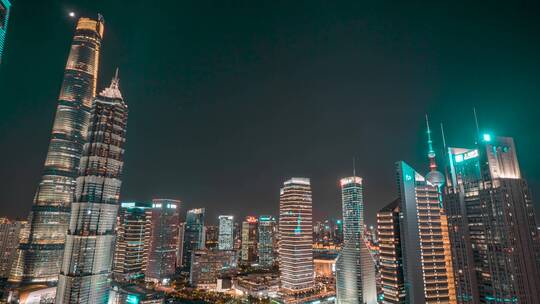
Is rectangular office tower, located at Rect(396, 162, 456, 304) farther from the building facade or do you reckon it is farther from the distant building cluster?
the building facade

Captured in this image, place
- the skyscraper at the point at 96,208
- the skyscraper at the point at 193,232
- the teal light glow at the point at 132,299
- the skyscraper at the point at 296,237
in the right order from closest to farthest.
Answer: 1. the skyscraper at the point at 96,208
2. the teal light glow at the point at 132,299
3. the skyscraper at the point at 296,237
4. the skyscraper at the point at 193,232

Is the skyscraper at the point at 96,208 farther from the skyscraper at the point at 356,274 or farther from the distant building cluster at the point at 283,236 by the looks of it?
the skyscraper at the point at 356,274

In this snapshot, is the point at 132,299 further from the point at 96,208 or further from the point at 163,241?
the point at 163,241

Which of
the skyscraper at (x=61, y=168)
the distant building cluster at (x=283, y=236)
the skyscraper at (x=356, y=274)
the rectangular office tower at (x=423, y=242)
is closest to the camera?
the distant building cluster at (x=283, y=236)

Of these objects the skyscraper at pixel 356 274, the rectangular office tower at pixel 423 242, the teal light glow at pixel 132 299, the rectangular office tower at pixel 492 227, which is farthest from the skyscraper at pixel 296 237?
the rectangular office tower at pixel 492 227

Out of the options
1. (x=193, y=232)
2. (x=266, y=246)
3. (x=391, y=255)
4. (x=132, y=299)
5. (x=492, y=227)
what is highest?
(x=492, y=227)

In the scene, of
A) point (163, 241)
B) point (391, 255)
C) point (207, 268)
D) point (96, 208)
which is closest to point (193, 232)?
point (163, 241)
